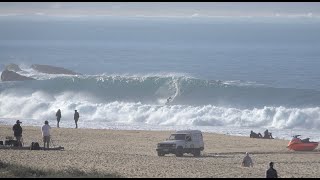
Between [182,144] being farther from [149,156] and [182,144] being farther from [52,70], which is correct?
[52,70]

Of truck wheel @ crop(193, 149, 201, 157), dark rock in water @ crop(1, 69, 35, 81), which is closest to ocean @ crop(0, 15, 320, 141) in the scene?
dark rock in water @ crop(1, 69, 35, 81)

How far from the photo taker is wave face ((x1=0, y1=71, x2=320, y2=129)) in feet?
166

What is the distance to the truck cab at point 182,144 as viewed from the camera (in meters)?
30.8

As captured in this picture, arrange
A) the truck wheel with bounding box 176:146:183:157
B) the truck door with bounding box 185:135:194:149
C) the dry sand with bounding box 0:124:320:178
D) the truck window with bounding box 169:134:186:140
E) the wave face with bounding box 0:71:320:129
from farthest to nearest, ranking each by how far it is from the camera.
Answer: the wave face with bounding box 0:71:320:129, the truck window with bounding box 169:134:186:140, the truck door with bounding box 185:135:194:149, the truck wheel with bounding box 176:146:183:157, the dry sand with bounding box 0:124:320:178

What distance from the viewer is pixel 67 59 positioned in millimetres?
115188

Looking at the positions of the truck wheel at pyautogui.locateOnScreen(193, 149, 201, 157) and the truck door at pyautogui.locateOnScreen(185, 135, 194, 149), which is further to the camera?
the truck wheel at pyautogui.locateOnScreen(193, 149, 201, 157)

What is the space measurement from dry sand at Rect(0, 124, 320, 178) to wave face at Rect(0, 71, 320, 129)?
10349 millimetres

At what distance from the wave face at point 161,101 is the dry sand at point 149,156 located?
10349 millimetres

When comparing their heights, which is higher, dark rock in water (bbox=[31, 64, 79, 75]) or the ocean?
dark rock in water (bbox=[31, 64, 79, 75])

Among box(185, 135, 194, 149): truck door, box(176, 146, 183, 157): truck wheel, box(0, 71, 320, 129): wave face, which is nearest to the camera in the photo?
box(176, 146, 183, 157): truck wheel

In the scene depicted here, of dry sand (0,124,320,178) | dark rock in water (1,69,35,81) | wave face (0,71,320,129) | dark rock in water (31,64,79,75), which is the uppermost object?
dark rock in water (31,64,79,75)

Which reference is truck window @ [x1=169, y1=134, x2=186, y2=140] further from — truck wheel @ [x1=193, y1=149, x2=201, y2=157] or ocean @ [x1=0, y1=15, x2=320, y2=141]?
ocean @ [x1=0, y1=15, x2=320, y2=141]

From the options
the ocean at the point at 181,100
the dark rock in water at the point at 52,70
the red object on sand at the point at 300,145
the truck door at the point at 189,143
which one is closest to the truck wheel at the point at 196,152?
the truck door at the point at 189,143

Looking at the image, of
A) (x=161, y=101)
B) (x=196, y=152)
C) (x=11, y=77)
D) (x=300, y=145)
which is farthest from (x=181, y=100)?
(x=196, y=152)
